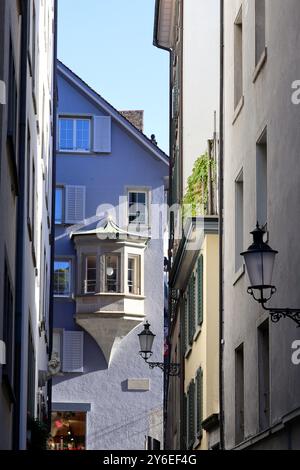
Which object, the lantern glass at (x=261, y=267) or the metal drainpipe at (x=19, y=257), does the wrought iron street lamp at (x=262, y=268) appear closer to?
the lantern glass at (x=261, y=267)

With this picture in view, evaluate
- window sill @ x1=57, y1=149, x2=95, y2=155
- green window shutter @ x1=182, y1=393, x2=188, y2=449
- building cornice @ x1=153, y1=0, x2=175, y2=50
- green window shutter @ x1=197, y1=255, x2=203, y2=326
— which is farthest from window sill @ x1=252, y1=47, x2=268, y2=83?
window sill @ x1=57, y1=149, x2=95, y2=155

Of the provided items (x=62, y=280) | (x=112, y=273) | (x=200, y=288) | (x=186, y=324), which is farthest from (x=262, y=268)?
(x=62, y=280)

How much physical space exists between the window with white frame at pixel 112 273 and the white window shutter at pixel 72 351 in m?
2.19

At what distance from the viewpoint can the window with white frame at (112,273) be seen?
46.5 metres

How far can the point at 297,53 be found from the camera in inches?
553

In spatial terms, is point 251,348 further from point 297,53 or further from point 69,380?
point 69,380

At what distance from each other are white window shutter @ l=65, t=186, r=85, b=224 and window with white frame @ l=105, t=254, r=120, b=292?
195 centimetres

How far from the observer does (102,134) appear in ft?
156

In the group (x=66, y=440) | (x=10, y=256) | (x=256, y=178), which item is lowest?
(x=66, y=440)

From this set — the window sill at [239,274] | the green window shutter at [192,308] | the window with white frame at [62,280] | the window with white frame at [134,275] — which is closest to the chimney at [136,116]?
the window with white frame at [134,275]

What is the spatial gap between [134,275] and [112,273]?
1.02 m

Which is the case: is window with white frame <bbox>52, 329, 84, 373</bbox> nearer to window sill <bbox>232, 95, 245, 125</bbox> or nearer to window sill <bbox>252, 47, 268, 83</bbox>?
window sill <bbox>232, 95, 245, 125</bbox>

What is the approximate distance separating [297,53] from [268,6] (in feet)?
9.53
